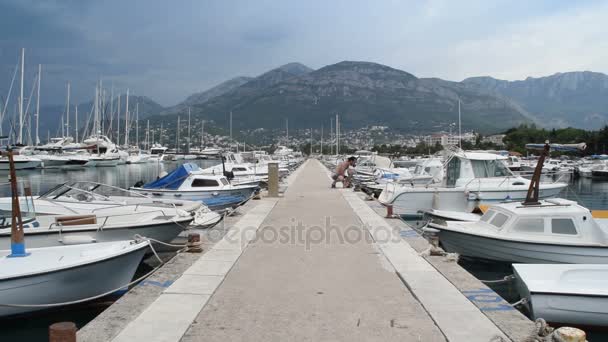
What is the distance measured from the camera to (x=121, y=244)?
9.88 m

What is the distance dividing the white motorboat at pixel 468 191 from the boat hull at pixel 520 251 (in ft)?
24.5

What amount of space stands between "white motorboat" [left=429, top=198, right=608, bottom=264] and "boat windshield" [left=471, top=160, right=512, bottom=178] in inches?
383

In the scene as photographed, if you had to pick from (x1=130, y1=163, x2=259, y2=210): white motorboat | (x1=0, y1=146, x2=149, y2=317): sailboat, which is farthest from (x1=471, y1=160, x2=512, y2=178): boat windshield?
(x1=0, y1=146, x2=149, y2=317): sailboat

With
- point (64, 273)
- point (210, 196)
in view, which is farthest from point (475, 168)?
point (64, 273)

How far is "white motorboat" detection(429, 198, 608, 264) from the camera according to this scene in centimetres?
1102

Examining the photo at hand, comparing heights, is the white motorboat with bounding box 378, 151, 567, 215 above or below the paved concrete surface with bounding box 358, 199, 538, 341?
above

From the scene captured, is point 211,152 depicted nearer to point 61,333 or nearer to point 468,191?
point 468,191

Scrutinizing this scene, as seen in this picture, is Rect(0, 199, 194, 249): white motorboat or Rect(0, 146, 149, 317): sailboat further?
Rect(0, 199, 194, 249): white motorboat

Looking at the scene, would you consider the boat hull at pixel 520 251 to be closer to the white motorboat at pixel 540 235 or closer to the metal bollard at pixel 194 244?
the white motorboat at pixel 540 235

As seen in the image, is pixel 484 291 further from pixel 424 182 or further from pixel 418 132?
pixel 418 132

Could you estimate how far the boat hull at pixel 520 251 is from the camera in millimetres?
10891

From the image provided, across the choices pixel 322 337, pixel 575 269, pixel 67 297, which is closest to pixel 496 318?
pixel 322 337

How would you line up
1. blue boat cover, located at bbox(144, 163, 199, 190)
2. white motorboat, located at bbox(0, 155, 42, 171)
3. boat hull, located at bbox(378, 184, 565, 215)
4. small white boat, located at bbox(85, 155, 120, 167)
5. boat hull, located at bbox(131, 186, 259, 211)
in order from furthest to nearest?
small white boat, located at bbox(85, 155, 120, 167), white motorboat, located at bbox(0, 155, 42, 171), blue boat cover, located at bbox(144, 163, 199, 190), boat hull, located at bbox(131, 186, 259, 211), boat hull, located at bbox(378, 184, 565, 215)

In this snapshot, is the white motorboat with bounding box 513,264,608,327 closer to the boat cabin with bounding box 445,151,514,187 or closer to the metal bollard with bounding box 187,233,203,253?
the metal bollard with bounding box 187,233,203,253
